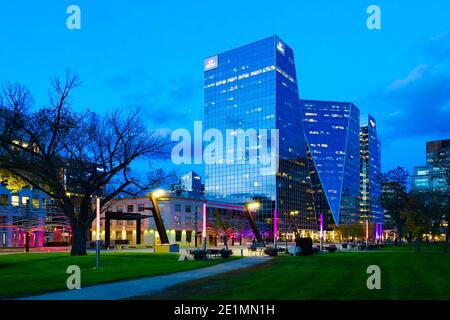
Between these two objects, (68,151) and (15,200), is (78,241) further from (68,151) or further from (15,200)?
(15,200)

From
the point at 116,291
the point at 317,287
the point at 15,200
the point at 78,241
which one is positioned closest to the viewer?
the point at 116,291

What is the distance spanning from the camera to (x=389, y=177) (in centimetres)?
8756

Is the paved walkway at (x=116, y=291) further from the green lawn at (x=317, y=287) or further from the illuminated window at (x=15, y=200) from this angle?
the illuminated window at (x=15, y=200)

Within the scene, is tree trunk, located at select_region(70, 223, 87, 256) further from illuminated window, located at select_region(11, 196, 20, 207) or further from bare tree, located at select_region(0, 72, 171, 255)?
illuminated window, located at select_region(11, 196, 20, 207)

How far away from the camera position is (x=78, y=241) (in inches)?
1822

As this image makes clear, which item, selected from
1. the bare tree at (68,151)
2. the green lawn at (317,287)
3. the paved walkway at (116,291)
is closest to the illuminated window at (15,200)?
the bare tree at (68,151)

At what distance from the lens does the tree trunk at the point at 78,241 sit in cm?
4589

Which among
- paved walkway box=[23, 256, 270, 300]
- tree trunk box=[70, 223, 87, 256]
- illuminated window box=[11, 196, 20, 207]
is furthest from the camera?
illuminated window box=[11, 196, 20, 207]

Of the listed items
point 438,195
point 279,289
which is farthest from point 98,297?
point 438,195

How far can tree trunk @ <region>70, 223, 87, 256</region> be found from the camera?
151ft

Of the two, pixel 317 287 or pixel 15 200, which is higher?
pixel 15 200

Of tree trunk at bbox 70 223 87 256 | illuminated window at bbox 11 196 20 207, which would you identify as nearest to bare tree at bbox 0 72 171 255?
tree trunk at bbox 70 223 87 256

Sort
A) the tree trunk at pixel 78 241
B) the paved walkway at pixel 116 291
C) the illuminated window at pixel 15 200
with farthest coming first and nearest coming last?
1. the illuminated window at pixel 15 200
2. the tree trunk at pixel 78 241
3. the paved walkway at pixel 116 291

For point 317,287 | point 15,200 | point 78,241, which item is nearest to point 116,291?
point 317,287
